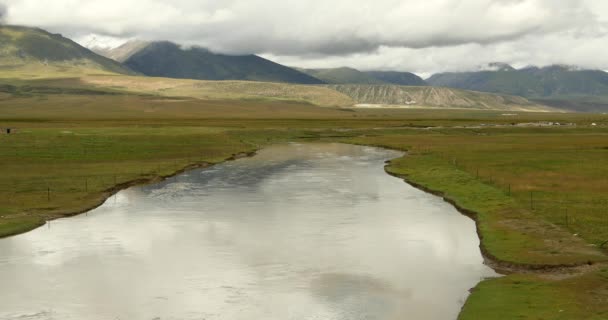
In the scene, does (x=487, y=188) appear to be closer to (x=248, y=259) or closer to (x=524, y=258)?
(x=524, y=258)

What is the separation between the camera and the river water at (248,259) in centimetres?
3017

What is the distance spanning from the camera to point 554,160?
8900 centimetres

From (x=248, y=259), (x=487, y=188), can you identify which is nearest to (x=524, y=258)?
(x=248, y=259)

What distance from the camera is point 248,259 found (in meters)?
38.8

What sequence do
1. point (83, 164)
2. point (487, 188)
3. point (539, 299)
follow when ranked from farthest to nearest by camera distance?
point (83, 164) → point (487, 188) → point (539, 299)

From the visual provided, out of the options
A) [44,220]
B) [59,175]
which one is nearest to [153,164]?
[59,175]

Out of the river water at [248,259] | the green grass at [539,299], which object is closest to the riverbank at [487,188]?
the green grass at [539,299]

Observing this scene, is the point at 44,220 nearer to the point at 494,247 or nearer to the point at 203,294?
the point at 203,294

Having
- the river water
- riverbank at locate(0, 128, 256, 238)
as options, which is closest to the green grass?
the river water

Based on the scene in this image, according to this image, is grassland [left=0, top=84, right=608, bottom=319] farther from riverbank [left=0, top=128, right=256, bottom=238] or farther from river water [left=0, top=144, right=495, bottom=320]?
river water [left=0, top=144, right=495, bottom=320]

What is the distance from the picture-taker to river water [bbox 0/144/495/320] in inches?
1188

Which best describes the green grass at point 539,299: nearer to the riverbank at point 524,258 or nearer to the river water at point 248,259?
the riverbank at point 524,258

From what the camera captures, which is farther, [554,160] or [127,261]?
[554,160]

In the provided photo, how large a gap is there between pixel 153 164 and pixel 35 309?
6286 cm
